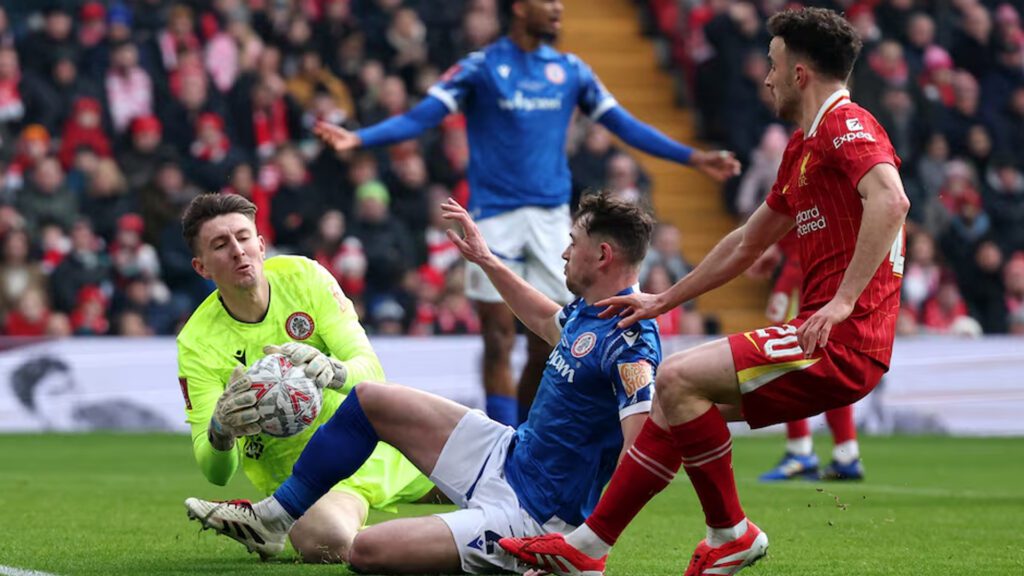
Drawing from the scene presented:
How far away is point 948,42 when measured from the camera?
67.1 ft

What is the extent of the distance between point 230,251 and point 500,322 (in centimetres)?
390

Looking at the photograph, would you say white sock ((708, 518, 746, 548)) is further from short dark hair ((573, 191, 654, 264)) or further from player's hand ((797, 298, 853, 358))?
short dark hair ((573, 191, 654, 264))

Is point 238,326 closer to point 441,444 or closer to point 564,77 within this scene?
point 441,444

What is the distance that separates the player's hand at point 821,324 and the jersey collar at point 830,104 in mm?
685

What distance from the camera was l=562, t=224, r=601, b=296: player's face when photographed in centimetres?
580

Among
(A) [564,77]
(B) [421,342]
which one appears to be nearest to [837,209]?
(A) [564,77]

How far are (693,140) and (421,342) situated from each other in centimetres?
631

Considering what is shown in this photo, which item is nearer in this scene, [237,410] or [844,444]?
[237,410]

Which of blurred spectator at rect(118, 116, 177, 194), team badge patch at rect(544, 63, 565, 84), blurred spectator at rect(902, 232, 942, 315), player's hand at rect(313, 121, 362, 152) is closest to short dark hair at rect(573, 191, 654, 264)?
player's hand at rect(313, 121, 362, 152)

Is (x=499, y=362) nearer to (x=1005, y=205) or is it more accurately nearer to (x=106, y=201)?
(x=106, y=201)

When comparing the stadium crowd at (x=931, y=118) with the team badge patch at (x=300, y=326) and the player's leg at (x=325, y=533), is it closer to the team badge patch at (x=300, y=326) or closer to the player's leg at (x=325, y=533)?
the team badge patch at (x=300, y=326)

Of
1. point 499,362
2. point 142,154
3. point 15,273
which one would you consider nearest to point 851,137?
point 499,362

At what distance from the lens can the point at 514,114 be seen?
33.9 ft

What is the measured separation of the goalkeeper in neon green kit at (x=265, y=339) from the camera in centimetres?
654
